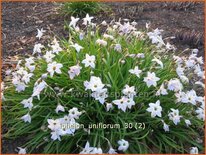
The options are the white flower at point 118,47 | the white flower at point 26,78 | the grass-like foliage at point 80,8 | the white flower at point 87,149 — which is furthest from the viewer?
the grass-like foliage at point 80,8

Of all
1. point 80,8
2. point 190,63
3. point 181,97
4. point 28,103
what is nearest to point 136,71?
point 181,97

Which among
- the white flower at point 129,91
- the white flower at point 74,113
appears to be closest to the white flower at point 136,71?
the white flower at point 129,91

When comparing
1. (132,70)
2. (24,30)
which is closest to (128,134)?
(132,70)

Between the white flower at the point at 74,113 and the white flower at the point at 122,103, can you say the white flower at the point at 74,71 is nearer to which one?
the white flower at the point at 74,113

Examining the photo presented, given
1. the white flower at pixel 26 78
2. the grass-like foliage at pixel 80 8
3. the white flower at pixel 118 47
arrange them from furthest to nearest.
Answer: the grass-like foliage at pixel 80 8, the white flower at pixel 118 47, the white flower at pixel 26 78

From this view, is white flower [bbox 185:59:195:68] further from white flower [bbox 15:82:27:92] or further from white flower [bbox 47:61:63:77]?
white flower [bbox 15:82:27:92]

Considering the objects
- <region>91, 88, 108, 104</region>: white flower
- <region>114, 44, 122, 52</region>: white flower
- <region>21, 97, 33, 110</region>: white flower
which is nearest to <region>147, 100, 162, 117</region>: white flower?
<region>91, 88, 108, 104</region>: white flower

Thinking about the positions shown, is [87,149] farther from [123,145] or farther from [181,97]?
[181,97]
